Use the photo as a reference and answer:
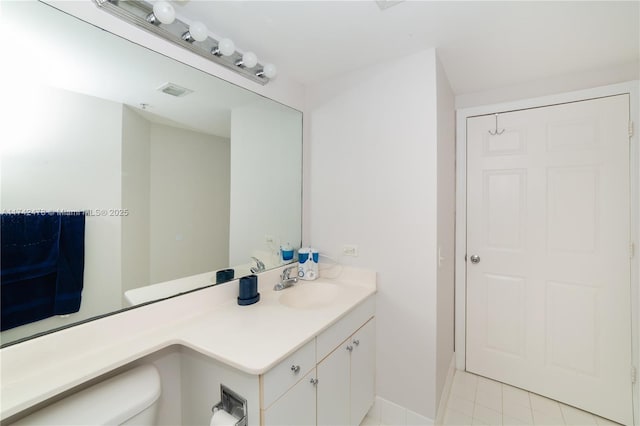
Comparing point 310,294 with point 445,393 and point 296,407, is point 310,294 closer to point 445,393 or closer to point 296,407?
point 296,407

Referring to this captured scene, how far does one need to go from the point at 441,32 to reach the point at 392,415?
2339 mm

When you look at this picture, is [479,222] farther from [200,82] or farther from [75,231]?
[75,231]

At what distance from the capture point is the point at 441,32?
55.1 inches

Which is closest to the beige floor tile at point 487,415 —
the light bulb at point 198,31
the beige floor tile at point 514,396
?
the beige floor tile at point 514,396

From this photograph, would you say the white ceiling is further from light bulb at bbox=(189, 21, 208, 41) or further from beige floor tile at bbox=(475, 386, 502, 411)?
beige floor tile at bbox=(475, 386, 502, 411)

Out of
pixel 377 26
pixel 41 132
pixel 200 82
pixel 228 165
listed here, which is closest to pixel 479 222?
pixel 377 26

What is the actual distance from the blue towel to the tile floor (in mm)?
2234

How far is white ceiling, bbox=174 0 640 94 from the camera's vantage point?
1.22 meters

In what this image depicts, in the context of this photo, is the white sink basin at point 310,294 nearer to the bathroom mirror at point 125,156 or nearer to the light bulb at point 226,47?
the bathroom mirror at point 125,156

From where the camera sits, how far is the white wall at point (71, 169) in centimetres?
85

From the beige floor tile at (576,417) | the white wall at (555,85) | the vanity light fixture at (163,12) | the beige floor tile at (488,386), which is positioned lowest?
the beige floor tile at (576,417)

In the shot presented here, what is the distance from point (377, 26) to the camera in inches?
53.3

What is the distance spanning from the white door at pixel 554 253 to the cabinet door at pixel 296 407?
5.51 feet

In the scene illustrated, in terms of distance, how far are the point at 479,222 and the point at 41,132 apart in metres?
2.65
